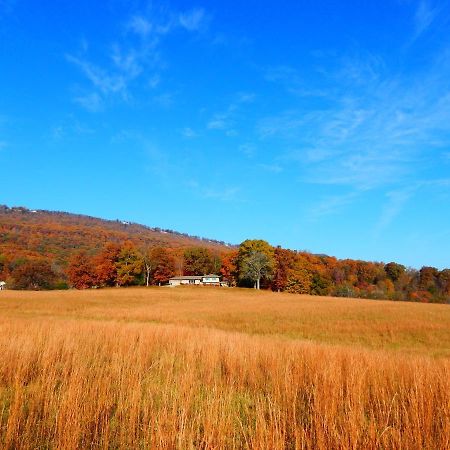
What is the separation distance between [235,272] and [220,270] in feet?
26.5

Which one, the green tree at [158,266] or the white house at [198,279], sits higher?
the green tree at [158,266]

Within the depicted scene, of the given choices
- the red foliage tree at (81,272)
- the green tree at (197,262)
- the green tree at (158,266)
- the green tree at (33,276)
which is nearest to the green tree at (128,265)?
the green tree at (158,266)

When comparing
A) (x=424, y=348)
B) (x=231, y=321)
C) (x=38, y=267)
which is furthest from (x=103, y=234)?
(x=424, y=348)

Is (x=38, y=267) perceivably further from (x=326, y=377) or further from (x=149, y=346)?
(x=326, y=377)

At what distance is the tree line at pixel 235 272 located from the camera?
276 feet

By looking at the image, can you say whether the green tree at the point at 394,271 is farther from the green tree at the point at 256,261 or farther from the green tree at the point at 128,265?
the green tree at the point at 128,265

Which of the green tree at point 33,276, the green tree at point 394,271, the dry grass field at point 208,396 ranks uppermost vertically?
the green tree at point 394,271

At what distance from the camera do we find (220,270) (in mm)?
102750

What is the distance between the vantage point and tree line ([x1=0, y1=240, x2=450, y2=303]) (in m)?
84.1

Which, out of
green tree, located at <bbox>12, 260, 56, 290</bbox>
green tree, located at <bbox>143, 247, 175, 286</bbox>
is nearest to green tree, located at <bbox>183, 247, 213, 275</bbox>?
green tree, located at <bbox>143, 247, 175, 286</bbox>

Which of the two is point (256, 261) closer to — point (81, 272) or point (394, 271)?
point (81, 272)

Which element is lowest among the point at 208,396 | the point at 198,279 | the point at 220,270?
the point at 208,396

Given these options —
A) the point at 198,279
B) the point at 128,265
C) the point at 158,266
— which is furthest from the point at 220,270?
the point at 128,265

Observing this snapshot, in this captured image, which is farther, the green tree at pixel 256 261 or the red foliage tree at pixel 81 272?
the red foliage tree at pixel 81 272
